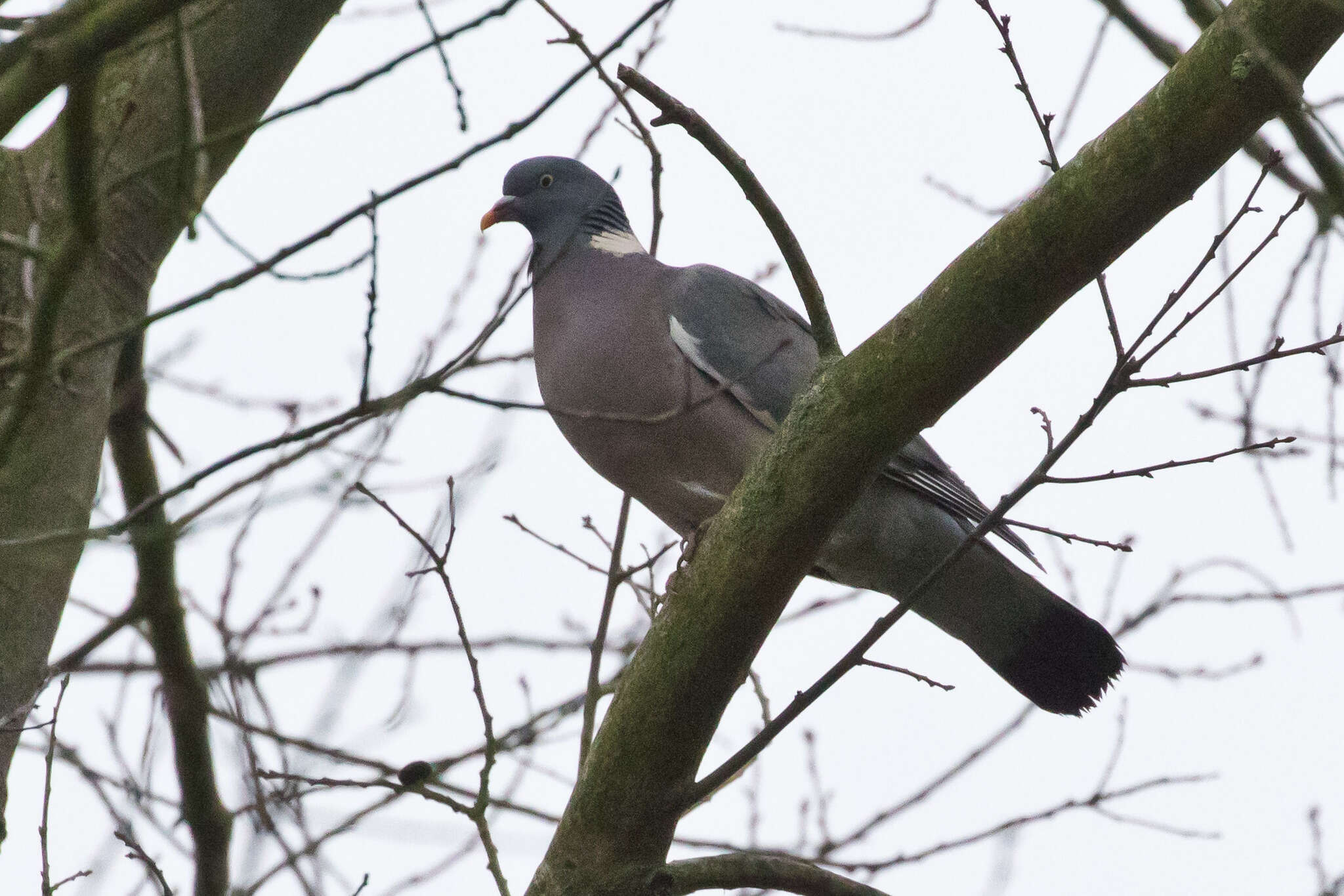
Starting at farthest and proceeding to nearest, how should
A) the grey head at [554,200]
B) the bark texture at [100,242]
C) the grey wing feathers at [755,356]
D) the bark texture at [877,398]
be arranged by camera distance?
the grey head at [554,200] < the grey wing feathers at [755,356] < the bark texture at [100,242] < the bark texture at [877,398]

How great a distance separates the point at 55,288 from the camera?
1866 mm

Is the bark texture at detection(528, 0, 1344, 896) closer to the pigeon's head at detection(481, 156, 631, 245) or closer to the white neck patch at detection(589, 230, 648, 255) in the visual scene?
the white neck patch at detection(589, 230, 648, 255)

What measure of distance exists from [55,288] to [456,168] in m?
0.58

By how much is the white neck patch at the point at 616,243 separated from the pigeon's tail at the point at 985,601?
44.5 inches

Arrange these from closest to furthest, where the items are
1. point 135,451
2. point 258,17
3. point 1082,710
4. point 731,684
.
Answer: point 731,684 → point 135,451 → point 258,17 → point 1082,710

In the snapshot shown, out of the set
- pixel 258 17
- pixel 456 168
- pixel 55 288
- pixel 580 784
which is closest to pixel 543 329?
pixel 258 17

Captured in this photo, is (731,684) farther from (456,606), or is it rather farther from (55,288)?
(55,288)

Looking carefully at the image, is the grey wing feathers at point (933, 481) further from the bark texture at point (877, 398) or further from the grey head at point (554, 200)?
the bark texture at point (877, 398)

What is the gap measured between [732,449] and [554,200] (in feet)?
4.36

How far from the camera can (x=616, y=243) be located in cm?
448

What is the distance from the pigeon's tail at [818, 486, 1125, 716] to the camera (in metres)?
3.83

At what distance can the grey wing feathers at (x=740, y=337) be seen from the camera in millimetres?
3992

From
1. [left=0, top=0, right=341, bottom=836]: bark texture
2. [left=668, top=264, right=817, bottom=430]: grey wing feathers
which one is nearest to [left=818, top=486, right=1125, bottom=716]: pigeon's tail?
[left=668, top=264, right=817, bottom=430]: grey wing feathers

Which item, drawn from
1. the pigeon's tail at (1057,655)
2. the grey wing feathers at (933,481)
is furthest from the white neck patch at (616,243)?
the pigeon's tail at (1057,655)
